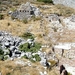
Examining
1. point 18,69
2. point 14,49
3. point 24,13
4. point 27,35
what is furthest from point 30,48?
point 24,13

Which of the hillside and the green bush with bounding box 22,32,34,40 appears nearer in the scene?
the hillside

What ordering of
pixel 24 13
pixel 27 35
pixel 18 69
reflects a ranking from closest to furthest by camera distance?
pixel 18 69, pixel 27 35, pixel 24 13

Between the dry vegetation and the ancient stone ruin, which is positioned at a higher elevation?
the dry vegetation

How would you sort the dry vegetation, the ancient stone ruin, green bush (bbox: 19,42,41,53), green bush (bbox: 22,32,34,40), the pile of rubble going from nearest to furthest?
the dry vegetation → the pile of rubble → green bush (bbox: 19,42,41,53) → green bush (bbox: 22,32,34,40) → the ancient stone ruin

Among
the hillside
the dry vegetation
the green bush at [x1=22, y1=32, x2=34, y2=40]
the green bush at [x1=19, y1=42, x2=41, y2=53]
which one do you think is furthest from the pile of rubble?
the green bush at [x1=22, y1=32, x2=34, y2=40]

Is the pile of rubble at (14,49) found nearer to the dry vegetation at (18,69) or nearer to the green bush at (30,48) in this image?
the green bush at (30,48)

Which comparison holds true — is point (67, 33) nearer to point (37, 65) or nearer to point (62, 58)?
point (62, 58)

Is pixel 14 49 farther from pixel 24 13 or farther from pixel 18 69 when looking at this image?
pixel 24 13

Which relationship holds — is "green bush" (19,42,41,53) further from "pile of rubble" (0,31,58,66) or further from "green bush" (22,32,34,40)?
"green bush" (22,32,34,40)

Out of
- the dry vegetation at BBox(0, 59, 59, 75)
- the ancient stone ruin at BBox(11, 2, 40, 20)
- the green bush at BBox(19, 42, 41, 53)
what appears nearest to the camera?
the dry vegetation at BBox(0, 59, 59, 75)

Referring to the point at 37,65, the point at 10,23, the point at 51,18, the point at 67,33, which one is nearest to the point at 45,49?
the point at 37,65

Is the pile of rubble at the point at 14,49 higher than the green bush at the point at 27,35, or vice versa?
the pile of rubble at the point at 14,49

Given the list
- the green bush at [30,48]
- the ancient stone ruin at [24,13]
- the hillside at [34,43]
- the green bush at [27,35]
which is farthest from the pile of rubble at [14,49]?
the ancient stone ruin at [24,13]

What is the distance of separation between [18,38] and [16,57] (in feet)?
19.1
